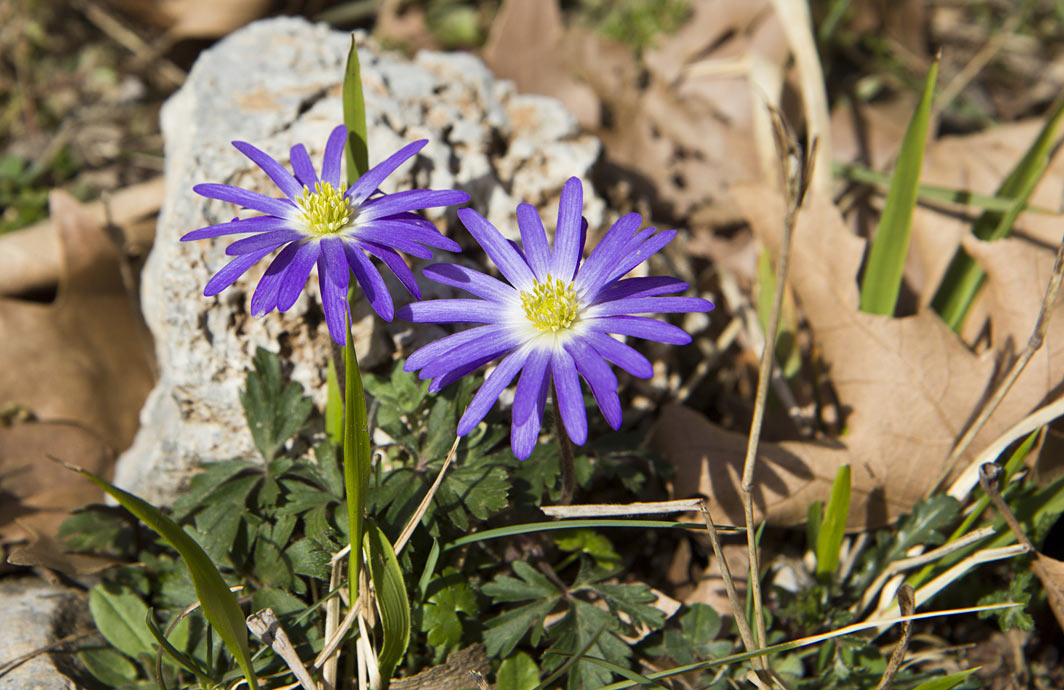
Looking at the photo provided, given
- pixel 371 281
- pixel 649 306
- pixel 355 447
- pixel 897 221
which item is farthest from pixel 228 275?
pixel 897 221

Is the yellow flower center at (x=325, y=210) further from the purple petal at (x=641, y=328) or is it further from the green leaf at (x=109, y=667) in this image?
the green leaf at (x=109, y=667)

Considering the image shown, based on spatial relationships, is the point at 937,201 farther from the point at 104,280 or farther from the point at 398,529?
the point at 104,280

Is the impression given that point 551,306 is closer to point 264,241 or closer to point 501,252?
point 501,252

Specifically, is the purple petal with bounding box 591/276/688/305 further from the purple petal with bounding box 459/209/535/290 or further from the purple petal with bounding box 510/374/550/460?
the purple petal with bounding box 510/374/550/460

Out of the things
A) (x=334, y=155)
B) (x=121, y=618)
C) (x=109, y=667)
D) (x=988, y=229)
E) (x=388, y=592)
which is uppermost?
(x=334, y=155)

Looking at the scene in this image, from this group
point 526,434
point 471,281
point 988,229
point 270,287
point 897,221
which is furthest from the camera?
point 988,229

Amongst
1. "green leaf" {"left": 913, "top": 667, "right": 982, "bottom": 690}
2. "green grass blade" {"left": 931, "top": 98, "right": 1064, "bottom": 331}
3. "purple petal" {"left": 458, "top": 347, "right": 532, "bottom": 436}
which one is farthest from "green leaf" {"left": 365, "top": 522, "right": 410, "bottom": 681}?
"green grass blade" {"left": 931, "top": 98, "right": 1064, "bottom": 331}

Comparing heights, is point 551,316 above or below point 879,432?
above

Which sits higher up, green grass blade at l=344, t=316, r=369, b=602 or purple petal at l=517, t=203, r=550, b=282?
purple petal at l=517, t=203, r=550, b=282
